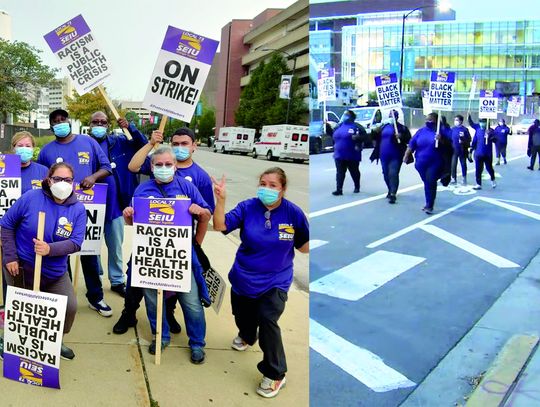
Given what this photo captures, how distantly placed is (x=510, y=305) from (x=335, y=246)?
119cm

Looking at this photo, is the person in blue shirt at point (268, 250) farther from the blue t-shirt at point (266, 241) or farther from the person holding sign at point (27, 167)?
→ the person holding sign at point (27, 167)

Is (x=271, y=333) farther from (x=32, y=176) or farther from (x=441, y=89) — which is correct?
(x=32, y=176)

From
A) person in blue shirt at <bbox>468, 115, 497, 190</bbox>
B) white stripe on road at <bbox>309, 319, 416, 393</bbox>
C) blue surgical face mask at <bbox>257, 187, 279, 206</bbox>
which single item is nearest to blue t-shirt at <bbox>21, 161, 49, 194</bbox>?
blue surgical face mask at <bbox>257, 187, 279, 206</bbox>

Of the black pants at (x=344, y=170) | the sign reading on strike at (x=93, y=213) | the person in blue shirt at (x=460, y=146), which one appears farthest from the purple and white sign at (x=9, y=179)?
the person in blue shirt at (x=460, y=146)

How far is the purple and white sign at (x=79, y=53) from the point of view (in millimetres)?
4316

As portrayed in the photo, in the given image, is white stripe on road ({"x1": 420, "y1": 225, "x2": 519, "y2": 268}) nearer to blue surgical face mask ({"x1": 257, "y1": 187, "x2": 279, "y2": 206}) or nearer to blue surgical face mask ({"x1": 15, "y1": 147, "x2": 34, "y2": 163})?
blue surgical face mask ({"x1": 257, "y1": 187, "x2": 279, "y2": 206})

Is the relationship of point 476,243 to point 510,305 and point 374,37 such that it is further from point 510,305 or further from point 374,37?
point 374,37

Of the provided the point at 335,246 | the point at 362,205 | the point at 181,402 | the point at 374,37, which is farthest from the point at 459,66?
the point at 181,402

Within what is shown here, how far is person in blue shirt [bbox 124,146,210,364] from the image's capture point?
349cm

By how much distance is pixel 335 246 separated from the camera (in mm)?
3518

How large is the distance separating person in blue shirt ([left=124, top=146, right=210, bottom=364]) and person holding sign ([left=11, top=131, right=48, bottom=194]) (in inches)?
36.6

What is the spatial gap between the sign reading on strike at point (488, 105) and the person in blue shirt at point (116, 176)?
8.47 ft

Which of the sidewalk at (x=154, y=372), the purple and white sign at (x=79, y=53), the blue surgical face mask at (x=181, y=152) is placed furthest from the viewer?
the purple and white sign at (x=79, y=53)

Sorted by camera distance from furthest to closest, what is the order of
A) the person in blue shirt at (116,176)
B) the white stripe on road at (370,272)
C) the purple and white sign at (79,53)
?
the person in blue shirt at (116,176) → the purple and white sign at (79,53) → the white stripe on road at (370,272)
